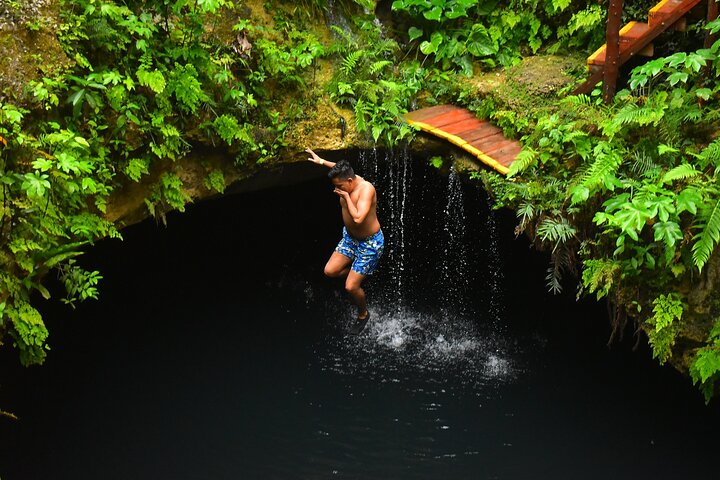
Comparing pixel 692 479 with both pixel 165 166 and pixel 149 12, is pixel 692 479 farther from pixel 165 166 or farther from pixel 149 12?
pixel 149 12

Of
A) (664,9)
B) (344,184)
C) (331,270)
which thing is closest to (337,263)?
(331,270)

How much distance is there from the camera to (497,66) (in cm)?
814

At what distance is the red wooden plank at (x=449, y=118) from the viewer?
24.9 feet

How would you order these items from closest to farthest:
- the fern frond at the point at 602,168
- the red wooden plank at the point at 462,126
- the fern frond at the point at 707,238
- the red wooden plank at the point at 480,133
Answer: the fern frond at the point at 707,238, the fern frond at the point at 602,168, the red wooden plank at the point at 480,133, the red wooden plank at the point at 462,126

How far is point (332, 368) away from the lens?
7.95 meters

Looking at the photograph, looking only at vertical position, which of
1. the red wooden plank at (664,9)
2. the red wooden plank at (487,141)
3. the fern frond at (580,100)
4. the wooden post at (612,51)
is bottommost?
the red wooden plank at (487,141)

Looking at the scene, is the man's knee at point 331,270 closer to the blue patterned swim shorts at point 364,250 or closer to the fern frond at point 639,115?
the blue patterned swim shorts at point 364,250

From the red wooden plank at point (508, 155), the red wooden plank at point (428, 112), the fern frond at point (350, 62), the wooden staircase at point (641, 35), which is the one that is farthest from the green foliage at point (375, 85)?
the wooden staircase at point (641, 35)

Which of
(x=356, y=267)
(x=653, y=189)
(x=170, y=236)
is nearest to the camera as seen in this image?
(x=653, y=189)

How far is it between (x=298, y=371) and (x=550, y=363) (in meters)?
3.18

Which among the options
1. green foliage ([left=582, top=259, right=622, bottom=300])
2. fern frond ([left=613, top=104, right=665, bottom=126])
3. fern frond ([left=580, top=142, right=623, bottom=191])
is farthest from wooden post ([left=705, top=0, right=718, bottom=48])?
green foliage ([left=582, top=259, right=622, bottom=300])

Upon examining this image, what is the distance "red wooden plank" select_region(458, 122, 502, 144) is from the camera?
24.0ft

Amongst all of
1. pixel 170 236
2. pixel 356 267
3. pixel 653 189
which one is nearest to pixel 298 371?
pixel 356 267

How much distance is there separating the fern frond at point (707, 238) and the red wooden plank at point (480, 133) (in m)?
2.74
